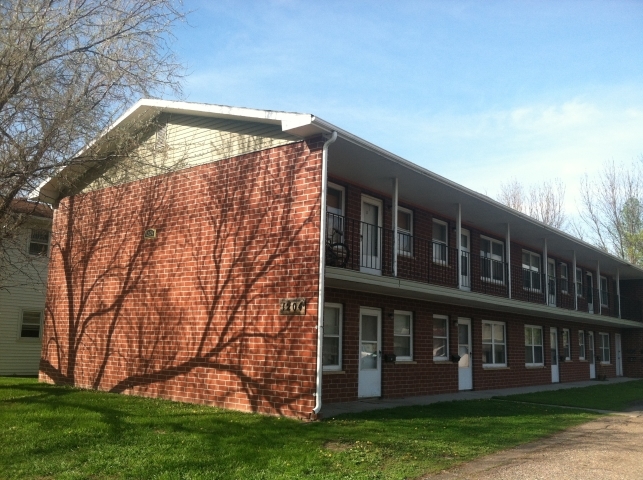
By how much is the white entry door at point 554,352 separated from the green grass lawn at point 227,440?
38.4ft

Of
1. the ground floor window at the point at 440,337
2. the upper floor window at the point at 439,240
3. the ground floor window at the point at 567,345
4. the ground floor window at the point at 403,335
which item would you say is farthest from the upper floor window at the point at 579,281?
the ground floor window at the point at 403,335

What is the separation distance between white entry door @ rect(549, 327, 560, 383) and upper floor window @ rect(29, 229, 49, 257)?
18.8m

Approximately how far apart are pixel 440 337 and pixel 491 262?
4.18 m

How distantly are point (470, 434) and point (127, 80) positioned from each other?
9445 mm

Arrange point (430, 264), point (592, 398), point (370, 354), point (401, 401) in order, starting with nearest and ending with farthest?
point (401, 401) → point (370, 354) → point (430, 264) → point (592, 398)

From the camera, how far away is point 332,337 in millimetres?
13680

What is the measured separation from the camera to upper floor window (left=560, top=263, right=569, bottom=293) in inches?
997

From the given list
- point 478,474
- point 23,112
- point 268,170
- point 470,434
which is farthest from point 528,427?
point 23,112

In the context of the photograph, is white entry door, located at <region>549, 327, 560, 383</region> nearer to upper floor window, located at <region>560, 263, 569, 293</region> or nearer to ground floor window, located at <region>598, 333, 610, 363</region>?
upper floor window, located at <region>560, 263, 569, 293</region>

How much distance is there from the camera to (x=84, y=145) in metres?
12.9

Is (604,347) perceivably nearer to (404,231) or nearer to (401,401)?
(404,231)

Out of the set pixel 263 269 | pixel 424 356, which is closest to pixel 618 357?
pixel 424 356

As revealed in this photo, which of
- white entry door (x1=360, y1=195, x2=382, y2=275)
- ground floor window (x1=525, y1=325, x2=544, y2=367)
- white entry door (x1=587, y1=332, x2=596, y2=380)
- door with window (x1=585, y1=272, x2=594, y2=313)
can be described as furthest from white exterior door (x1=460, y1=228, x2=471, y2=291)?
white entry door (x1=587, y1=332, x2=596, y2=380)

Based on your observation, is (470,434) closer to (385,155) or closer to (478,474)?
(478,474)
